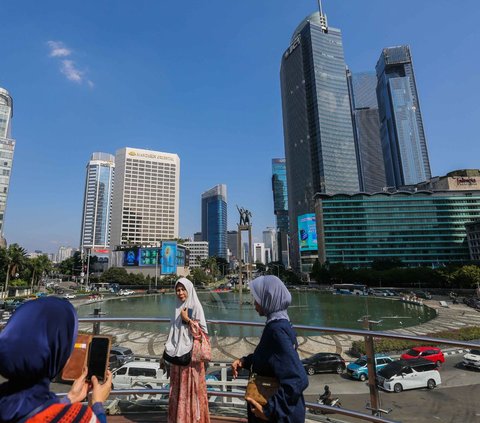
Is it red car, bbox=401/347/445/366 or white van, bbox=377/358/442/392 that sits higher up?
red car, bbox=401/347/445/366

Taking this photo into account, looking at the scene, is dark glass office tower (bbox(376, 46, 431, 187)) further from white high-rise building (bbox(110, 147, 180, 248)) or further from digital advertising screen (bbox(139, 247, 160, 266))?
digital advertising screen (bbox(139, 247, 160, 266))

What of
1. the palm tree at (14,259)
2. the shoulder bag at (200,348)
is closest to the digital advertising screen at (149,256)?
the palm tree at (14,259)

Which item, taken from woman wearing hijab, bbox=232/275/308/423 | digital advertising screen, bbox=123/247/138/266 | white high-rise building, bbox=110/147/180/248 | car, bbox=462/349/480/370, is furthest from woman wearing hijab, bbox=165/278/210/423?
white high-rise building, bbox=110/147/180/248

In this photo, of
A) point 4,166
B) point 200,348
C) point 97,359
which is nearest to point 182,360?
point 200,348

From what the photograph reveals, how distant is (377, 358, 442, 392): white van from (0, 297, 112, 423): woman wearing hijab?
8.49 ft

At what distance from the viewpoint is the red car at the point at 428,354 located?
95.8 inches

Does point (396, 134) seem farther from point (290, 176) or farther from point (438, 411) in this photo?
point (438, 411)

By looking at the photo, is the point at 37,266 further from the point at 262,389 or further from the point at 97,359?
the point at 262,389

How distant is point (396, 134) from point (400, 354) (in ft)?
560

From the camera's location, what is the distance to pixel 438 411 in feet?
7.91

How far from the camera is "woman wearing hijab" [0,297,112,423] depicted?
1.05 metres

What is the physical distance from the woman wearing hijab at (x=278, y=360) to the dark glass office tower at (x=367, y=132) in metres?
171

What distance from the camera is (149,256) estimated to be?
84250mm

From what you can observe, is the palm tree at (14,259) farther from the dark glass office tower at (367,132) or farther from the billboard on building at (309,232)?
the dark glass office tower at (367,132)
